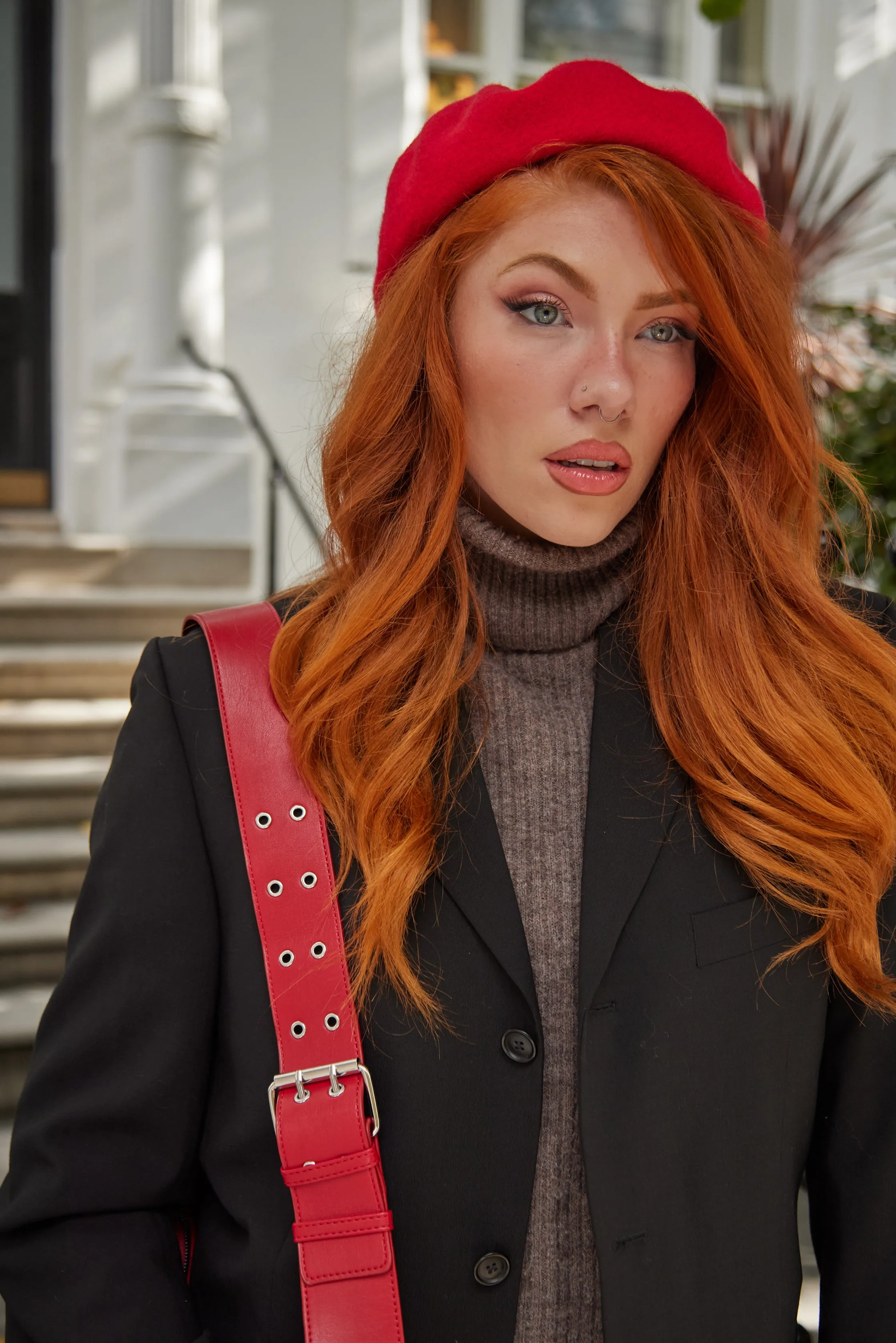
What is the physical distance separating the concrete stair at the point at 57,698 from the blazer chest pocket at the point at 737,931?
7.09ft

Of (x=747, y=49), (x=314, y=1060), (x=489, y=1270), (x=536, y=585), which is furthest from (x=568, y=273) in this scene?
(x=747, y=49)

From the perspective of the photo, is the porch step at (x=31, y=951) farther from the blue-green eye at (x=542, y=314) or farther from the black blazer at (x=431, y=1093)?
the blue-green eye at (x=542, y=314)

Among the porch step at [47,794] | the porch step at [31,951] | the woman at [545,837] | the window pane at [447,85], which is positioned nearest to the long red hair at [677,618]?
the woman at [545,837]

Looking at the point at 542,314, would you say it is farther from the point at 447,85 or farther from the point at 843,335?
the point at 447,85

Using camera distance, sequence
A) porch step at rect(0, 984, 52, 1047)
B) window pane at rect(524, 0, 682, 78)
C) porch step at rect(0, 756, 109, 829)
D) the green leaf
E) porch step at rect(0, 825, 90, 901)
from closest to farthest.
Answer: the green leaf < porch step at rect(0, 984, 52, 1047) < porch step at rect(0, 825, 90, 901) < porch step at rect(0, 756, 109, 829) < window pane at rect(524, 0, 682, 78)

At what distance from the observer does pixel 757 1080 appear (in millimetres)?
1126

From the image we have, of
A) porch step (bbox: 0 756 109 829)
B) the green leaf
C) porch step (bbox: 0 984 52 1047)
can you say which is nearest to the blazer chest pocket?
the green leaf

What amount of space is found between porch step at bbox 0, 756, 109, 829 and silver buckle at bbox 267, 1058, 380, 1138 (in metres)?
2.75

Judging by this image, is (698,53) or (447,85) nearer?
(447,85)

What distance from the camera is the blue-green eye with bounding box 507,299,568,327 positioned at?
117 centimetres

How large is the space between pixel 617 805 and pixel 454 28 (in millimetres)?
6022

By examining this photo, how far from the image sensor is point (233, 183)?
17.5ft

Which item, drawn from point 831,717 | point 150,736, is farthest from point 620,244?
point 150,736

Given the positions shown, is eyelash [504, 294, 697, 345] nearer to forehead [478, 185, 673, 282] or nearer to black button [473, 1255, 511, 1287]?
forehead [478, 185, 673, 282]
